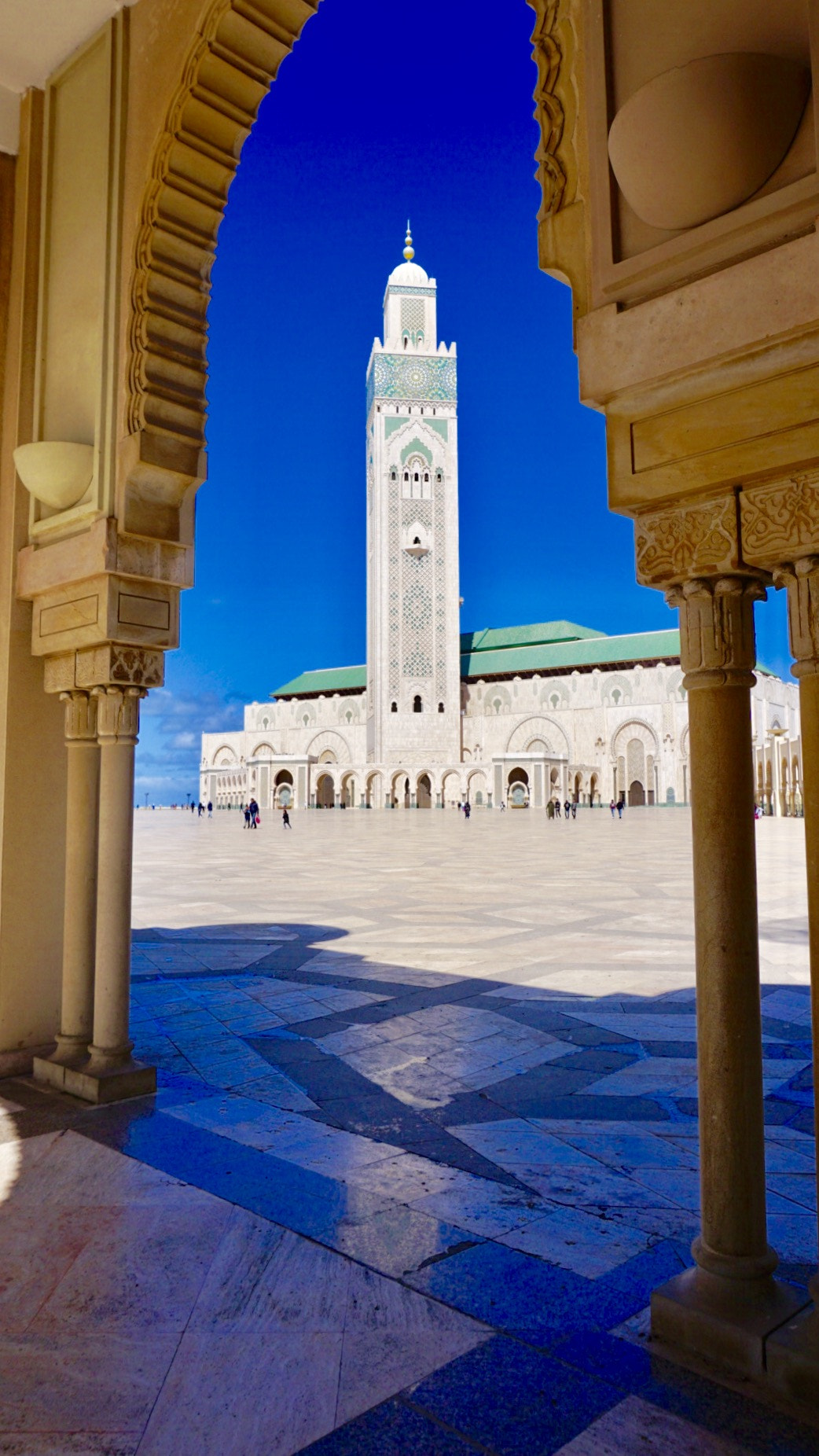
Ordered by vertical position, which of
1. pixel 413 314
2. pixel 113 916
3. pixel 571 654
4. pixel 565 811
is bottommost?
pixel 565 811

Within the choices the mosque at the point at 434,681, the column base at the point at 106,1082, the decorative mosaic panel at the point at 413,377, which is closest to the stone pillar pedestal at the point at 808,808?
the column base at the point at 106,1082

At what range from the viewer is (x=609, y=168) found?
1962mm

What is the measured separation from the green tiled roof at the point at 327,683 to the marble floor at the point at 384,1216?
52.6 metres

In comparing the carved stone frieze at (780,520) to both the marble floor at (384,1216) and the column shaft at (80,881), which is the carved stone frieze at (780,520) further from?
the column shaft at (80,881)

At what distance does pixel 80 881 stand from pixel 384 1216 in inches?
67.1

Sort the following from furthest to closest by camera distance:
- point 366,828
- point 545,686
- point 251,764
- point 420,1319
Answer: point 545,686
point 251,764
point 366,828
point 420,1319

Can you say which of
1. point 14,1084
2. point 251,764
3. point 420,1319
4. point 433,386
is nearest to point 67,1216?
point 420,1319

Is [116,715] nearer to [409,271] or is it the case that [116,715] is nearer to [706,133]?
[706,133]

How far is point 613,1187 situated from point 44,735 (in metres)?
2.53

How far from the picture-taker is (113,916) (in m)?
3.17

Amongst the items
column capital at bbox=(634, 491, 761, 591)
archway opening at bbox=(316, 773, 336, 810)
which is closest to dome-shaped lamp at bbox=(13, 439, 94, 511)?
column capital at bbox=(634, 491, 761, 591)

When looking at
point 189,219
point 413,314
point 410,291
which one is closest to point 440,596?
point 413,314

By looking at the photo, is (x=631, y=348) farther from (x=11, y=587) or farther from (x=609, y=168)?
(x=11, y=587)

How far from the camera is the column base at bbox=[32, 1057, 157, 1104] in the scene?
10.0 feet
